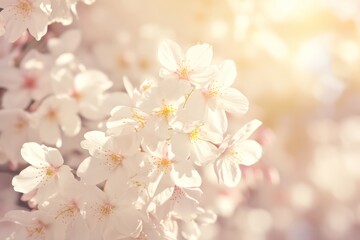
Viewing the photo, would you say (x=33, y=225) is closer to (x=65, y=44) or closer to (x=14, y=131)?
(x=14, y=131)

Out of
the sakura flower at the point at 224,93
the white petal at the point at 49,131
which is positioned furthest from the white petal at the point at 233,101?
the white petal at the point at 49,131

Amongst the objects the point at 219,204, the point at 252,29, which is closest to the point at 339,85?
the point at 252,29

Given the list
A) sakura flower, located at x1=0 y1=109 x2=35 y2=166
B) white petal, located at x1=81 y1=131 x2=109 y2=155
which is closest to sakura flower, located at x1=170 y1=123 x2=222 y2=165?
white petal, located at x1=81 y1=131 x2=109 y2=155

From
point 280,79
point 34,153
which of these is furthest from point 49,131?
point 280,79

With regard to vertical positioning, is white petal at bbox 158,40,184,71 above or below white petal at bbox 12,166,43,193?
above

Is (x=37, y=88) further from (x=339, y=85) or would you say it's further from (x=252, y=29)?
(x=339, y=85)

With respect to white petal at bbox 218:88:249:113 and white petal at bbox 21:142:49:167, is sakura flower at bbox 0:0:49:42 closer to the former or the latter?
white petal at bbox 21:142:49:167

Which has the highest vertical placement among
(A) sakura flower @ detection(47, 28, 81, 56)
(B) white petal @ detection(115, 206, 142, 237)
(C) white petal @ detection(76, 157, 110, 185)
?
(C) white petal @ detection(76, 157, 110, 185)
